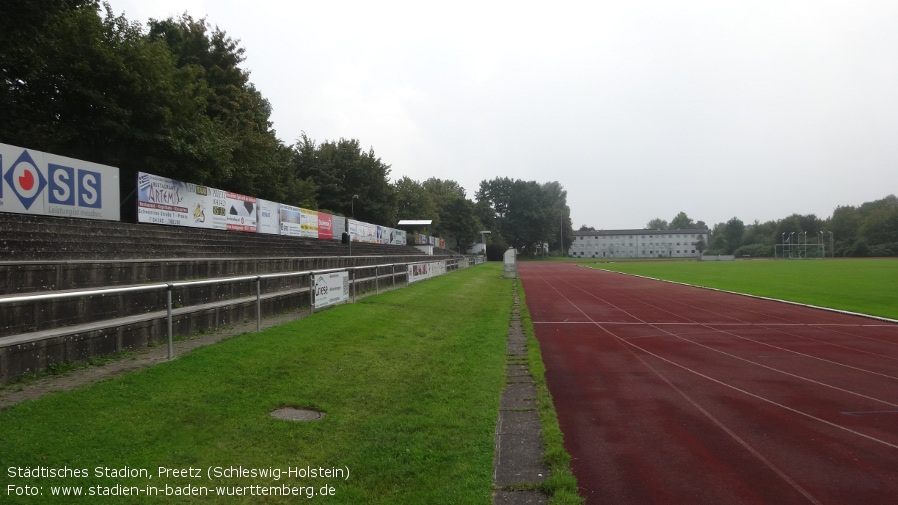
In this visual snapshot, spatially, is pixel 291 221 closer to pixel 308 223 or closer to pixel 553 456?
pixel 308 223

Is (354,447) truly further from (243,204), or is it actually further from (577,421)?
(243,204)

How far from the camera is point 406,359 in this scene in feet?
28.3

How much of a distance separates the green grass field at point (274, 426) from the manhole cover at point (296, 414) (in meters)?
0.09

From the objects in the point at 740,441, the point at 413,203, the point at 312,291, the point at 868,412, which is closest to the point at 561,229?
the point at 413,203

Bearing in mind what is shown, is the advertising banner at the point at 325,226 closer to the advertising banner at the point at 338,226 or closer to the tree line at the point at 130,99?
the advertising banner at the point at 338,226

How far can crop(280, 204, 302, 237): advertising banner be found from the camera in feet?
87.5

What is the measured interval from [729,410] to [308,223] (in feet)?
85.2

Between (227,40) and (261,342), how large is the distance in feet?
105

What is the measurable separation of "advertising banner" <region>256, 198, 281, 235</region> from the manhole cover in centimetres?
1970

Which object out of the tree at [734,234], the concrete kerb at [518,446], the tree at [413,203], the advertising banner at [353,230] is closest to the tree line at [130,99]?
the advertising banner at [353,230]

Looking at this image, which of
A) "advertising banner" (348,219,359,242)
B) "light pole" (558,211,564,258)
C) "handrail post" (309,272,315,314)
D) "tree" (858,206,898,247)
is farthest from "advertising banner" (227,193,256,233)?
"tree" (858,206,898,247)

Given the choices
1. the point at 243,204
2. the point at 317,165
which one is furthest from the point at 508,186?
the point at 243,204

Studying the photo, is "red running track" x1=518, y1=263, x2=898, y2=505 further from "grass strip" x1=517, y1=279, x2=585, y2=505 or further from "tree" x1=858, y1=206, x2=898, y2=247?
"tree" x1=858, y1=206, x2=898, y2=247

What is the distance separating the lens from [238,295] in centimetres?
1020
